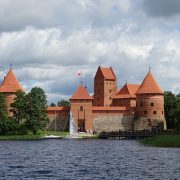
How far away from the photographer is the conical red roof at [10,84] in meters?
72.2

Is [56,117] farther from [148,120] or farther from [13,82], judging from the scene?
[148,120]

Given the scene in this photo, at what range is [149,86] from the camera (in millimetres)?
73438

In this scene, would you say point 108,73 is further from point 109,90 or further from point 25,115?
point 25,115

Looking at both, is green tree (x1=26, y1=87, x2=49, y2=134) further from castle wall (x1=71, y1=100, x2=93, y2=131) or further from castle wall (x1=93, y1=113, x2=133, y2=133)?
castle wall (x1=93, y1=113, x2=133, y2=133)

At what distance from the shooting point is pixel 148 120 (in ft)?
240

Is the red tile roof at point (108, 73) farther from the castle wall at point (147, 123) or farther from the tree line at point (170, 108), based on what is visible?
the castle wall at point (147, 123)

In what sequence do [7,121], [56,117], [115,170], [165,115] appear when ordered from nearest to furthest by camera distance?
1. [115,170]
2. [7,121]
3. [56,117]
4. [165,115]

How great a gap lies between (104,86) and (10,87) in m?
21.1

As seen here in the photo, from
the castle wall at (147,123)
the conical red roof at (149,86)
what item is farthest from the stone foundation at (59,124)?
the conical red roof at (149,86)

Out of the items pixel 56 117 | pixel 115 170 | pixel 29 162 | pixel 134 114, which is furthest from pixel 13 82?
pixel 115 170

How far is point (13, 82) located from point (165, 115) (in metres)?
24.1

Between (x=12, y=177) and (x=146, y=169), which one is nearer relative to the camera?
(x=12, y=177)

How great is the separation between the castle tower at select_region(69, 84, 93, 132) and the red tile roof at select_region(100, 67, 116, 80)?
17.5m

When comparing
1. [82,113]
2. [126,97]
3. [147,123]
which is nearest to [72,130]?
[82,113]
